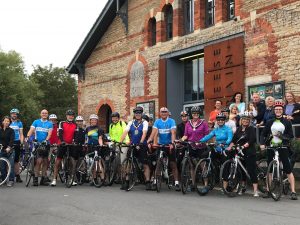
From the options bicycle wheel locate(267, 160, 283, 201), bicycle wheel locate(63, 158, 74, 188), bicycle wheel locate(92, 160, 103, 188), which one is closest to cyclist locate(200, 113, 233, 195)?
bicycle wheel locate(267, 160, 283, 201)

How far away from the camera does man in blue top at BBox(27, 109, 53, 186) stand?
12312mm

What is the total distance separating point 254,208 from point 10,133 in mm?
7233

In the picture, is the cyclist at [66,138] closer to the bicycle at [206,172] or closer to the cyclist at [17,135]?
the cyclist at [17,135]

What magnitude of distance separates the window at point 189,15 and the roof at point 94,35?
15.4ft

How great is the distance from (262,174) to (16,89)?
44155 mm

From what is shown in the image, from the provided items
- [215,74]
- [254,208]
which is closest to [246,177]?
[254,208]

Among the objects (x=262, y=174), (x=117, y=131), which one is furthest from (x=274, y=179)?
(x=117, y=131)

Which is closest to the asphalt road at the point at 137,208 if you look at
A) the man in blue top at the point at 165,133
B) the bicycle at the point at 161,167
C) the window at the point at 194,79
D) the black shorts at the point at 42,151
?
the bicycle at the point at 161,167

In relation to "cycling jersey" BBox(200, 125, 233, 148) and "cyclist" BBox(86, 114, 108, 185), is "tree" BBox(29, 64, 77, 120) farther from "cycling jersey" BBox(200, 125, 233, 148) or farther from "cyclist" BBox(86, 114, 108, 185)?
"cycling jersey" BBox(200, 125, 233, 148)

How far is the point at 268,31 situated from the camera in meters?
15.2

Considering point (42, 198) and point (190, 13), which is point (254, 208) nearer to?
point (42, 198)

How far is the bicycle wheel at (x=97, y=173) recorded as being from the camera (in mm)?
11828

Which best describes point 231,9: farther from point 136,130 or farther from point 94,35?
point 94,35

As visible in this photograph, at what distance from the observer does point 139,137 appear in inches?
452
